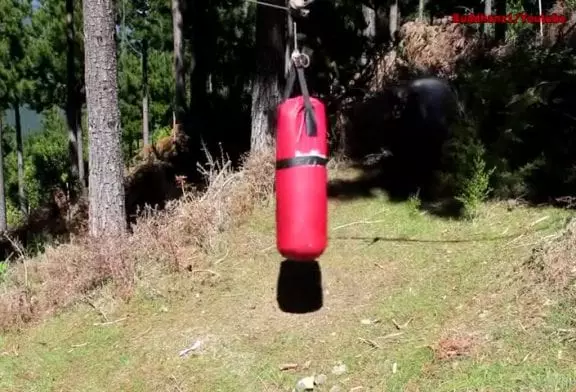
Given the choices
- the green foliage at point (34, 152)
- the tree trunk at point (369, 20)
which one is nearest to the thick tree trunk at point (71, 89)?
the tree trunk at point (369, 20)

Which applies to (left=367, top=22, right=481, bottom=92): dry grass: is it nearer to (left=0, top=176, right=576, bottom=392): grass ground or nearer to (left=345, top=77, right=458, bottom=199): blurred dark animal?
(left=345, top=77, right=458, bottom=199): blurred dark animal

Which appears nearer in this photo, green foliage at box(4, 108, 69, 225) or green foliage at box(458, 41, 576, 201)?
green foliage at box(458, 41, 576, 201)

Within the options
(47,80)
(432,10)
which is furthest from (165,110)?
(432,10)

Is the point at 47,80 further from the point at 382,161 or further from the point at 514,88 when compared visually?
the point at 514,88

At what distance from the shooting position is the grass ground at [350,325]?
4.19m

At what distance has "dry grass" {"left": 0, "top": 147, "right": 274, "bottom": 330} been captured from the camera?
616 cm

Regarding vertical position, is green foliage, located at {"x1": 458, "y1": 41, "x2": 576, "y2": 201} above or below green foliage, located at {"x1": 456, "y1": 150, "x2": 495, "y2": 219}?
above

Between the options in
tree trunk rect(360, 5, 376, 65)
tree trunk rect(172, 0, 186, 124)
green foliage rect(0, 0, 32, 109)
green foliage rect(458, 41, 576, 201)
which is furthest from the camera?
green foliage rect(0, 0, 32, 109)

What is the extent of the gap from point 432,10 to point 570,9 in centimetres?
831

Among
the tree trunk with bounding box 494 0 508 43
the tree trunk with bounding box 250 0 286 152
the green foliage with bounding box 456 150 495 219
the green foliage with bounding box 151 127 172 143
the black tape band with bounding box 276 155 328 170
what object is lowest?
the green foliage with bounding box 151 127 172 143

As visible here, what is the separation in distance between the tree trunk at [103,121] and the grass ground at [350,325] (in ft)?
3.92

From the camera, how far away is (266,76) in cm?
798

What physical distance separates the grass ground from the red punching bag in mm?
900

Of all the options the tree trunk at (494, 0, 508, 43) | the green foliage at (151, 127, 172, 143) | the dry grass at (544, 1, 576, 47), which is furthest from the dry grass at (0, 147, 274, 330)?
the green foliage at (151, 127, 172, 143)
